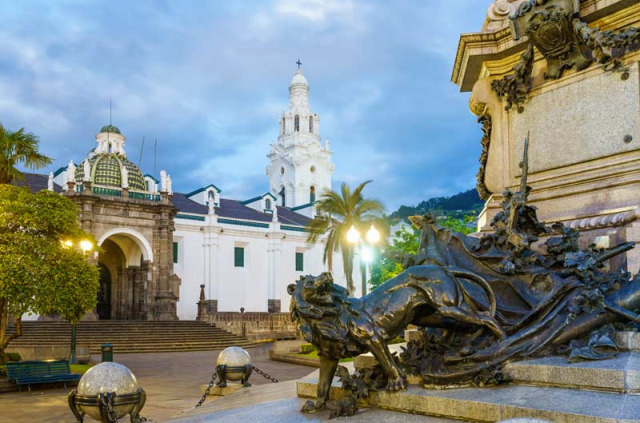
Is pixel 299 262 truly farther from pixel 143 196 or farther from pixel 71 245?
pixel 71 245

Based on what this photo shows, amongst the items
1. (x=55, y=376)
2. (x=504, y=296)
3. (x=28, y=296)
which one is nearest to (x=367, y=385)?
(x=504, y=296)

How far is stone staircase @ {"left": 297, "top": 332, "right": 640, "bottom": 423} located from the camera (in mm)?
4160

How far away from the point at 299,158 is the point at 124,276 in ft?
90.1

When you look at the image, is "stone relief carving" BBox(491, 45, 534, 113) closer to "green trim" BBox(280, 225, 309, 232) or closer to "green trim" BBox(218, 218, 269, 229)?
"green trim" BBox(218, 218, 269, 229)

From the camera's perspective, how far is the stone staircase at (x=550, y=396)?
4160mm

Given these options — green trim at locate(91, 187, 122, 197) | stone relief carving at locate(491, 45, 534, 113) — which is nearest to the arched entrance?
green trim at locate(91, 187, 122, 197)

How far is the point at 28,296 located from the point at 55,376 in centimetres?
219

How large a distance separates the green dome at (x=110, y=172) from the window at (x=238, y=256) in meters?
8.37

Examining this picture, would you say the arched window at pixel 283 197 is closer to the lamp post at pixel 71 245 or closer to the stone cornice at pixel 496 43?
the lamp post at pixel 71 245

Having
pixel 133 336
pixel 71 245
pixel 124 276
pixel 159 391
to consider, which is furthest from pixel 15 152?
pixel 124 276

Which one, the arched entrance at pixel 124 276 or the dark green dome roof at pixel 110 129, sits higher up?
the dark green dome roof at pixel 110 129

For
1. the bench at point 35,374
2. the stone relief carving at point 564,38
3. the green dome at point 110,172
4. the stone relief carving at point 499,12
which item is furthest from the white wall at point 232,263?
the stone relief carving at point 564,38

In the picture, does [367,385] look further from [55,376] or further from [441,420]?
[55,376]

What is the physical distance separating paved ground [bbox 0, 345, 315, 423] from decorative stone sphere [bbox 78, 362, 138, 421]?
1.40 meters
